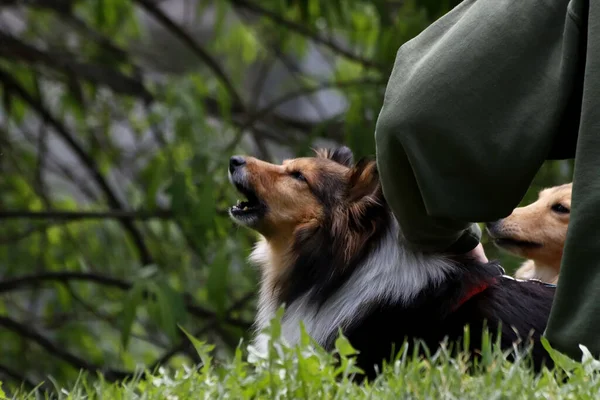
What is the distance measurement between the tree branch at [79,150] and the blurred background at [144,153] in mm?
11

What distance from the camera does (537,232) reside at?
4.20 metres

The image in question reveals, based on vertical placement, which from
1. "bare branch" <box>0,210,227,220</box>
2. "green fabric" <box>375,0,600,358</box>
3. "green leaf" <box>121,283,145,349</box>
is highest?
"green fabric" <box>375,0,600,358</box>

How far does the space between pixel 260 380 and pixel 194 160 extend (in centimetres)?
367

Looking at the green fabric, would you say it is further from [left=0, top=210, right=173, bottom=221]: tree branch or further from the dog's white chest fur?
[left=0, top=210, right=173, bottom=221]: tree branch

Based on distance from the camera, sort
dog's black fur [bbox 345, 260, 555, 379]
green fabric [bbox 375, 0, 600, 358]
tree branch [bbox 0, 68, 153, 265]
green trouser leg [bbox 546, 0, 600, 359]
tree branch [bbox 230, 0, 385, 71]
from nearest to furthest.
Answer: green trouser leg [bbox 546, 0, 600, 359], green fabric [bbox 375, 0, 600, 358], dog's black fur [bbox 345, 260, 555, 379], tree branch [bbox 230, 0, 385, 71], tree branch [bbox 0, 68, 153, 265]

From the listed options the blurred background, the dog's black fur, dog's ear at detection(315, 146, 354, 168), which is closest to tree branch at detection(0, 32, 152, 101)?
the blurred background

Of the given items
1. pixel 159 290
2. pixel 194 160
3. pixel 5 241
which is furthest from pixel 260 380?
pixel 5 241

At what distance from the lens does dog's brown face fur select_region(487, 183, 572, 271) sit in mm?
4188

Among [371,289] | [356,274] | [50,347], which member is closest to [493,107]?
[371,289]

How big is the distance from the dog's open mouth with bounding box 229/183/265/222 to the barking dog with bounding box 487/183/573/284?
0.94m

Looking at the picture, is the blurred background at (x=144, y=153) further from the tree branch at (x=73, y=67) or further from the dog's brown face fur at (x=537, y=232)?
the dog's brown face fur at (x=537, y=232)

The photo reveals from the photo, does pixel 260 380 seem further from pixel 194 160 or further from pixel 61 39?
pixel 61 39

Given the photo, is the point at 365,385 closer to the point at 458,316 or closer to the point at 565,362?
the point at 565,362

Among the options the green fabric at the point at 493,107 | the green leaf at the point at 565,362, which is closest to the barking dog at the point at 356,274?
the green fabric at the point at 493,107
